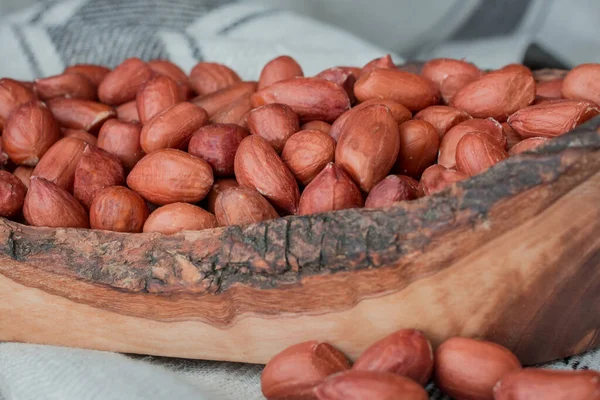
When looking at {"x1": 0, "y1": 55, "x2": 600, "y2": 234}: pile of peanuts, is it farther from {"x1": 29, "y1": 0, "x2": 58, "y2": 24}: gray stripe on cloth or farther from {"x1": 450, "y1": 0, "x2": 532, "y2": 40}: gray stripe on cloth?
{"x1": 450, "y1": 0, "x2": 532, "y2": 40}: gray stripe on cloth

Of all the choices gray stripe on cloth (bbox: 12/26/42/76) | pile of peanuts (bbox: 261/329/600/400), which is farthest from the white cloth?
pile of peanuts (bbox: 261/329/600/400)

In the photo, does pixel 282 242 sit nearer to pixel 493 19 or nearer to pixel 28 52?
pixel 28 52

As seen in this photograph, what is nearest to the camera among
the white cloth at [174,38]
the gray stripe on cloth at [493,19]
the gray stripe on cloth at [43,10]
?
the white cloth at [174,38]

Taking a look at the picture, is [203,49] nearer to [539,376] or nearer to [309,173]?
[309,173]

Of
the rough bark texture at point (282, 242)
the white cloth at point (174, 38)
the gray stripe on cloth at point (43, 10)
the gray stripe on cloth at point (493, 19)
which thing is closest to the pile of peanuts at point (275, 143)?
the rough bark texture at point (282, 242)

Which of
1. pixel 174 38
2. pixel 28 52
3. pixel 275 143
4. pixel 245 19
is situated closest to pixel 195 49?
pixel 174 38

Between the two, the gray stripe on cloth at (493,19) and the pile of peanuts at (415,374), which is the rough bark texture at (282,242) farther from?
the gray stripe on cloth at (493,19)

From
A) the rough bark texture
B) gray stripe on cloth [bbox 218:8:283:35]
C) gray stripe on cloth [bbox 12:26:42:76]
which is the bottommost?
gray stripe on cloth [bbox 12:26:42:76]
